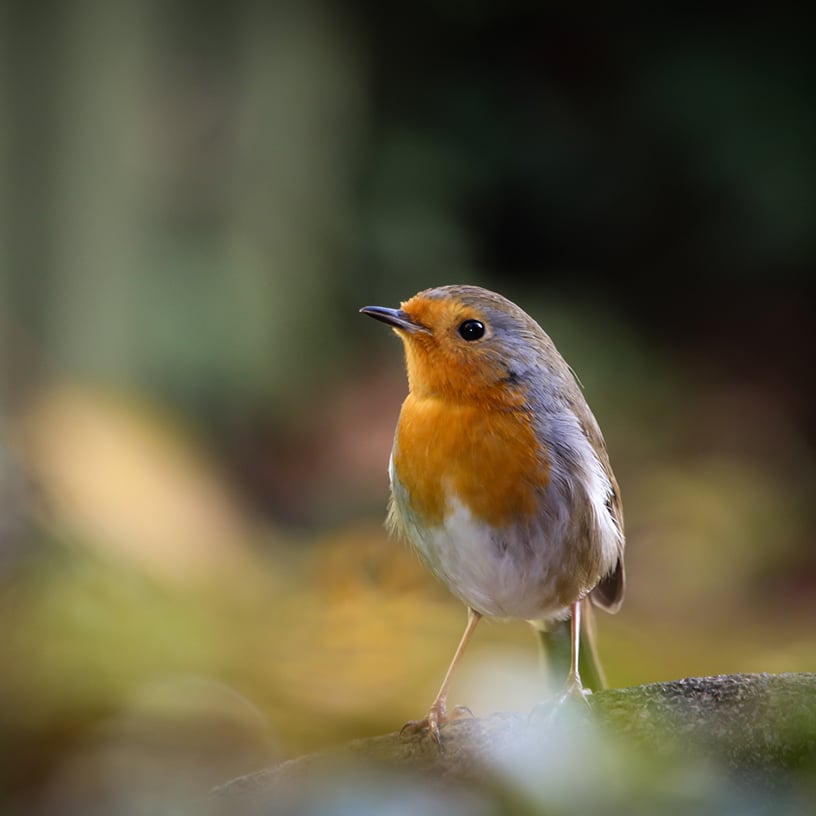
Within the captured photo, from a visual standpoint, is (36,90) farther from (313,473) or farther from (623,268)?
(623,268)

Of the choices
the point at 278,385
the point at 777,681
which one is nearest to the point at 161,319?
the point at 278,385

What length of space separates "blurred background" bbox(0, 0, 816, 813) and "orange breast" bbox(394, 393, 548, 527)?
2.48 meters

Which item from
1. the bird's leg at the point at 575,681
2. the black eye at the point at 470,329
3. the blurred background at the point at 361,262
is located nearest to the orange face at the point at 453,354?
the black eye at the point at 470,329

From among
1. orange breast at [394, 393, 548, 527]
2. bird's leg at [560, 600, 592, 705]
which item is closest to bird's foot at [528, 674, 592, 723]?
bird's leg at [560, 600, 592, 705]

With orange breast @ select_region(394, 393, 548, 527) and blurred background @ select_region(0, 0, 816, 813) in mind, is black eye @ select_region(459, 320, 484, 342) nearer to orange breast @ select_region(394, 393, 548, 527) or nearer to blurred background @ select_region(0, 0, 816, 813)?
orange breast @ select_region(394, 393, 548, 527)

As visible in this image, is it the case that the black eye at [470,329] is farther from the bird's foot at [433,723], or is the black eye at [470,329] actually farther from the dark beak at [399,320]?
the bird's foot at [433,723]

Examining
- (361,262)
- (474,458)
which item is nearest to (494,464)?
(474,458)

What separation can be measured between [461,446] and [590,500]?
10.6 inches

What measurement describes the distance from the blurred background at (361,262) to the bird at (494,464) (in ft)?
7.85

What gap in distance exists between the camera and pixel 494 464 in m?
1.81

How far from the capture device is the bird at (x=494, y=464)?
1784 mm

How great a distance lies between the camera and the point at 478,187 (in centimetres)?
661

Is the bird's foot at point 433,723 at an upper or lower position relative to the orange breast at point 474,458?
lower

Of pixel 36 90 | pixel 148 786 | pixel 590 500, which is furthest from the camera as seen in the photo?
pixel 36 90
